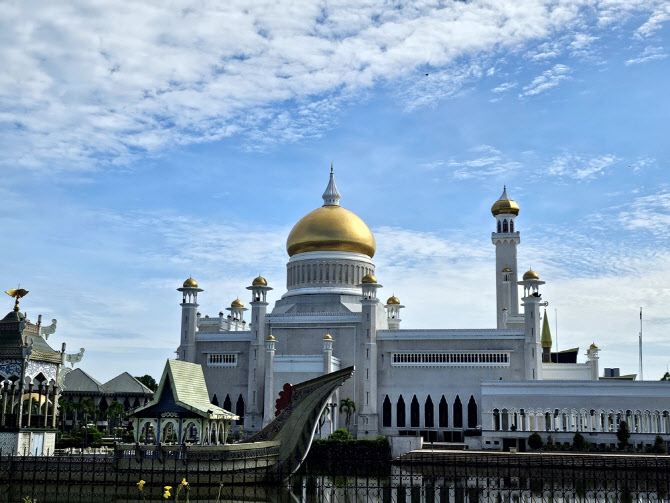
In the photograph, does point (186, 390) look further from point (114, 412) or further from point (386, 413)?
point (114, 412)

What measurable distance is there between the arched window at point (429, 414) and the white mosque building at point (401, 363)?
0.07 metres

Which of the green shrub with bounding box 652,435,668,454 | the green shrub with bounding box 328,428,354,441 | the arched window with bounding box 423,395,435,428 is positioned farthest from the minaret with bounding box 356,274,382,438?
the green shrub with bounding box 652,435,668,454

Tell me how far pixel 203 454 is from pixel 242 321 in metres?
36.5

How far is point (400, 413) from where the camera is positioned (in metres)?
54.8

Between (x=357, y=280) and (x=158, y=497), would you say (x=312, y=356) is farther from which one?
(x=158, y=497)

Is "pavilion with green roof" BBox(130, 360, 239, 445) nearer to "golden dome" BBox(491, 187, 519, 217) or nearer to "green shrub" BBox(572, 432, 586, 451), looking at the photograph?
"green shrub" BBox(572, 432, 586, 451)

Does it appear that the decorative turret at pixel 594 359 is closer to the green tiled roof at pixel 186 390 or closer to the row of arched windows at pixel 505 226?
the row of arched windows at pixel 505 226

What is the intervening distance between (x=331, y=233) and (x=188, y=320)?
481 inches

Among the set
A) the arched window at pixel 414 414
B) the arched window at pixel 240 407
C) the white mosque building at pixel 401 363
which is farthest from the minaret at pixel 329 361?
the arched window at pixel 240 407

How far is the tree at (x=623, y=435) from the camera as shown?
152ft

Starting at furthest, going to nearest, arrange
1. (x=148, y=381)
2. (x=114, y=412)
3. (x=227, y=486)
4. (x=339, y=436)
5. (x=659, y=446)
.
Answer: (x=148, y=381) < (x=114, y=412) < (x=339, y=436) < (x=659, y=446) < (x=227, y=486)

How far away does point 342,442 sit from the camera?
1742 inches

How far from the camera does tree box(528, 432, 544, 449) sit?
46.4 m

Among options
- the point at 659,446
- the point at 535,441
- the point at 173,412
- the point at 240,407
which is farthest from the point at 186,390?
the point at 659,446
